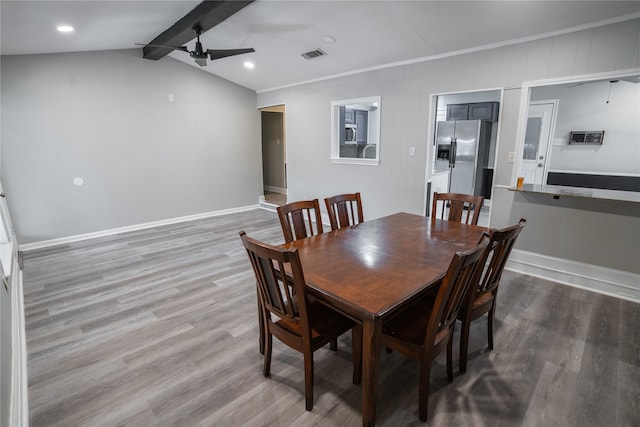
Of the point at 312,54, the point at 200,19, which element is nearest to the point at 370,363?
the point at 200,19

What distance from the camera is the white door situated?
216 inches

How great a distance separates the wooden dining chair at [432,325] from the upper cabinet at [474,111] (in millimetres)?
5360

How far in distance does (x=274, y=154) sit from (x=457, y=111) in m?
4.44

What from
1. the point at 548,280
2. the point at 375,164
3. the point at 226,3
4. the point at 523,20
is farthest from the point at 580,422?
the point at 226,3

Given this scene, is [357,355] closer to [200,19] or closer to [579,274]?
[579,274]

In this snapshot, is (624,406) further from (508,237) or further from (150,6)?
(150,6)

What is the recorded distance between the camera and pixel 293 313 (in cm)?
165

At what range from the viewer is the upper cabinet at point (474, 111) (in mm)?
6027

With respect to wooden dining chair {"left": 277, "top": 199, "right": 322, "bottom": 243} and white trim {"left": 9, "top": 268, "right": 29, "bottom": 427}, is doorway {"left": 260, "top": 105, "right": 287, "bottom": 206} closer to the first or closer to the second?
wooden dining chair {"left": 277, "top": 199, "right": 322, "bottom": 243}

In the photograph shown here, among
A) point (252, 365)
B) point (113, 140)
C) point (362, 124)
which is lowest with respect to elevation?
point (252, 365)

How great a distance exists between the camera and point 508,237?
1.75m

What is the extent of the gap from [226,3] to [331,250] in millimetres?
2682

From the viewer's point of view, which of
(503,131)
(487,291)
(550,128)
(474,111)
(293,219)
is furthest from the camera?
(474,111)

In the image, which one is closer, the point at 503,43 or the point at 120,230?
the point at 503,43
